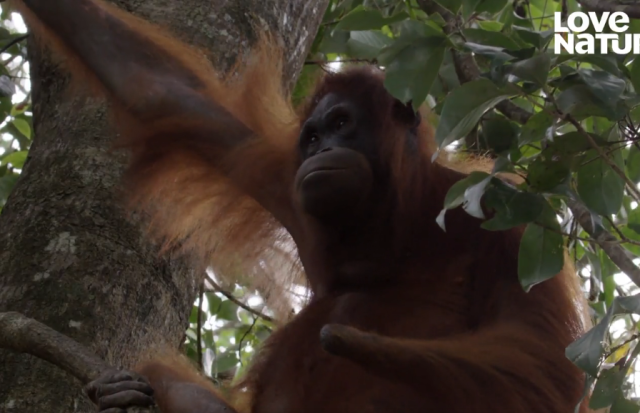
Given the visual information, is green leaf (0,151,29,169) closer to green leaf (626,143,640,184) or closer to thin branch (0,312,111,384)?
thin branch (0,312,111,384)

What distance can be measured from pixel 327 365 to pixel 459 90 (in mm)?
1118

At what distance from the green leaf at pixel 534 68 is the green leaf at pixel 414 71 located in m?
0.29

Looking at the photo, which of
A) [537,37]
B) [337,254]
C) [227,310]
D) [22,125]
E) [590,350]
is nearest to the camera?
[590,350]

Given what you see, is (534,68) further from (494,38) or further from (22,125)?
(22,125)

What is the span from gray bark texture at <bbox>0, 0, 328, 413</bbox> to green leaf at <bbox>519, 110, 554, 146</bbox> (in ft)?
4.14

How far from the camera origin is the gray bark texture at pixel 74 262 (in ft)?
8.20

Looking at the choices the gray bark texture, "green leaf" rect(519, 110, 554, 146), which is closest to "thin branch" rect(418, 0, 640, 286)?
"green leaf" rect(519, 110, 554, 146)

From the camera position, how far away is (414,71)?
2420 millimetres

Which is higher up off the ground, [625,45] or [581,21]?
[581,21]

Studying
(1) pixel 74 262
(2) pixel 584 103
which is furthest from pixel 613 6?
(1) pixel 74 262

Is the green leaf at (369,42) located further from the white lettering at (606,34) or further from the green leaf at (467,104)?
the green leaf at (467,104)

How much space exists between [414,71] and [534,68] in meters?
0.38

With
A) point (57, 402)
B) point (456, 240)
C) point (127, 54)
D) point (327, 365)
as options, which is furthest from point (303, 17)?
point (57, 402)

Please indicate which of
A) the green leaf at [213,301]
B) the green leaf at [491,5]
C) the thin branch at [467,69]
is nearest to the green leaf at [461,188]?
the green leaf at [491,5]
